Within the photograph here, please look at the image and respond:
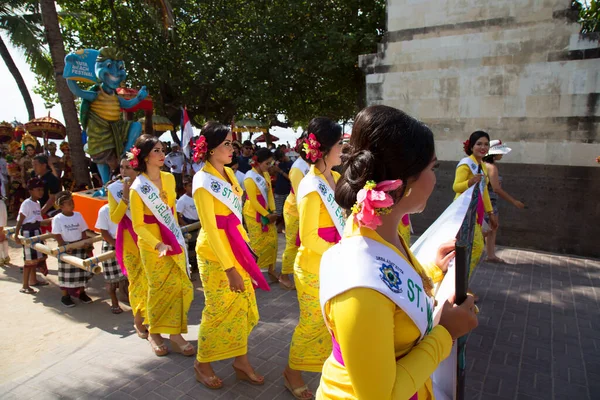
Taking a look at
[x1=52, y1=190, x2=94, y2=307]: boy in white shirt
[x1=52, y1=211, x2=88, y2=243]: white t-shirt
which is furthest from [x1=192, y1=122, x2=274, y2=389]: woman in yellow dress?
[x1=52, y1=211, x2=88, y2=243]: white t-shirt

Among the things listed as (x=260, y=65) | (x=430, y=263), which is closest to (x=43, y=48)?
(x=260, y=65)

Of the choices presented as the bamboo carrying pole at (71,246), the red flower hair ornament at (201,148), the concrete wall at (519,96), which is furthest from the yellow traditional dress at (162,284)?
the concrete wall at (519,96)

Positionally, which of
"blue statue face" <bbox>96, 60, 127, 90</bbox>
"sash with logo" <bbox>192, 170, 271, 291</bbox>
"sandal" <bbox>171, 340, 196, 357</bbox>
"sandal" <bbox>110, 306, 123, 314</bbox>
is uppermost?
"blue statue face" <bbox>96, 60, 127, 90</bbox>

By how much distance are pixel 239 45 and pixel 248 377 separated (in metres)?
12.3

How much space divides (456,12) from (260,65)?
296 inches

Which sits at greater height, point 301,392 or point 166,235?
point 166,235

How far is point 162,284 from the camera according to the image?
3711 mm

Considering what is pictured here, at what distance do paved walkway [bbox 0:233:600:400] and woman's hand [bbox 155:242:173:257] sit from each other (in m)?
0.95

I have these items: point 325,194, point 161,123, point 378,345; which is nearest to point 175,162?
point 161,123

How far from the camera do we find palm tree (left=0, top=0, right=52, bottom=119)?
54.5ft

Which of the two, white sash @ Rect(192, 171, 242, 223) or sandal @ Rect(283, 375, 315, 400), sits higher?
white sash @ Rect(192, 171, 242, 223)

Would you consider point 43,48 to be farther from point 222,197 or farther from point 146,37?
point 222,197

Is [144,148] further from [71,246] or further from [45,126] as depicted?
[45,126]

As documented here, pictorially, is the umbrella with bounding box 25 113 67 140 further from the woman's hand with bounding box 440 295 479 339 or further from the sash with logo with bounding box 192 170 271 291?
the woman's hand with bounding box 440 295 479 339
